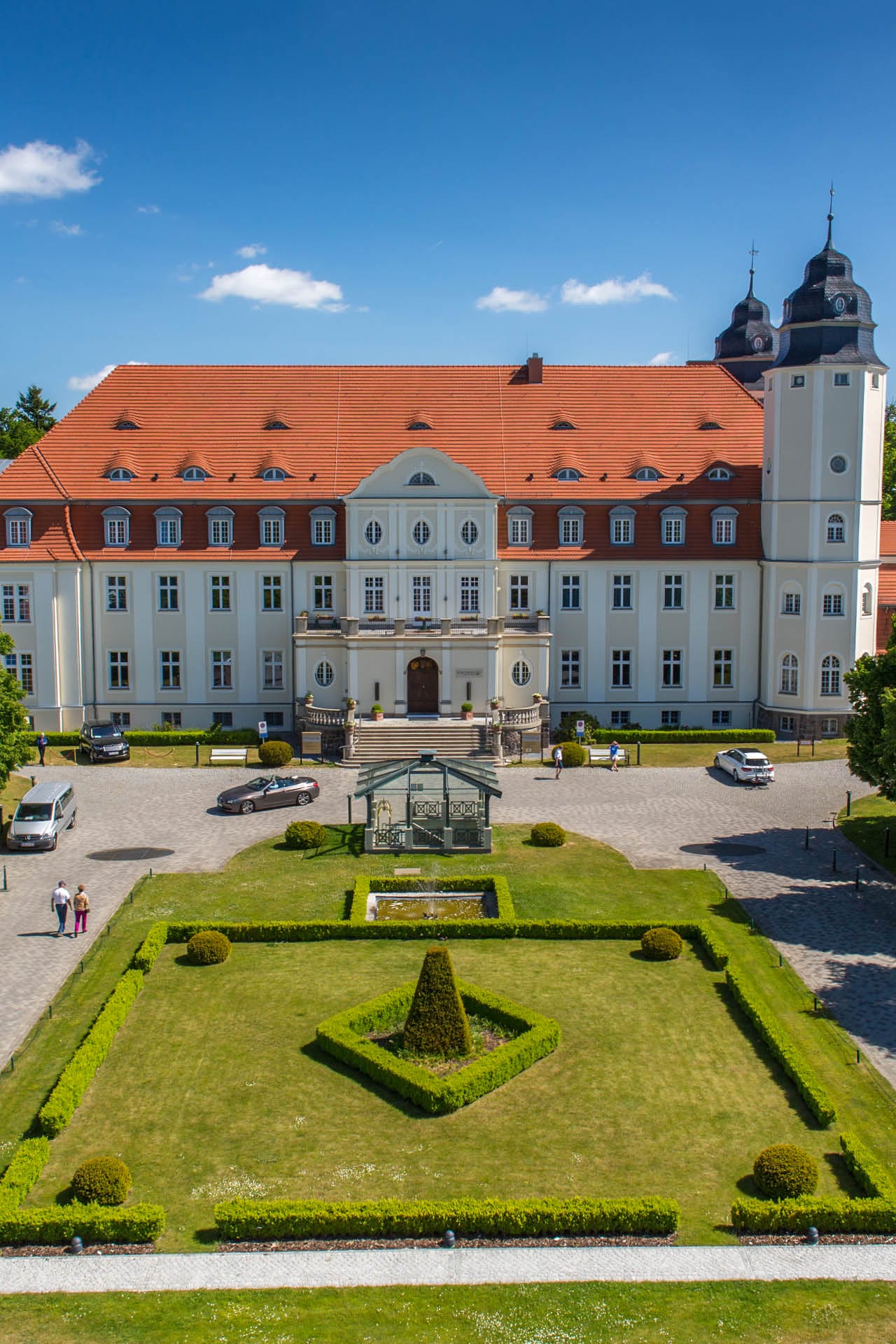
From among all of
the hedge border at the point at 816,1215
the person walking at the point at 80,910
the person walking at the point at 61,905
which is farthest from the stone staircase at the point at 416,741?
the hedge border at the point at 816,1215

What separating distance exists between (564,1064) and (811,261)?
43.1 m

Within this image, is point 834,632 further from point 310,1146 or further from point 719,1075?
point 310,1146

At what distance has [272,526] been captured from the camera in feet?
198

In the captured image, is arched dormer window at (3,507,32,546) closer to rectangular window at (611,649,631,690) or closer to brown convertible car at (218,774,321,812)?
brown convertible car at (218,774,321,812)

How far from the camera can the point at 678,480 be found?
61.6 m

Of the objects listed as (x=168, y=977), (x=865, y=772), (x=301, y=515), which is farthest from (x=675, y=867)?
(x=301, y=515)

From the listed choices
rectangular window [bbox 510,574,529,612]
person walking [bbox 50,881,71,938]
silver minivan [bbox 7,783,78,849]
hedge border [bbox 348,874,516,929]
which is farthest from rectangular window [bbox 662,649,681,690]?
person walking [bbox 50,881,71,938]

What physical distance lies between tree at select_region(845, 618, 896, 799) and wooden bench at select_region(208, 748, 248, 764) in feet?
85.2

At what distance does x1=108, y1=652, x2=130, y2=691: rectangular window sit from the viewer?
5988cm

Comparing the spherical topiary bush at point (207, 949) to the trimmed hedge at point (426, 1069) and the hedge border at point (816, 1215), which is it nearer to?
the trimmed hedge at point (426, 1069)

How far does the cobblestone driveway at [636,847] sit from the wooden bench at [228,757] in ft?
4.42

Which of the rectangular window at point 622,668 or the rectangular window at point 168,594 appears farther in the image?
the rectangular window at point 622,668

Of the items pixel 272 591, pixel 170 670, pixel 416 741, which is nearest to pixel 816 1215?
pixel 416 741

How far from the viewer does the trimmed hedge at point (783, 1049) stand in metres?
23.5
